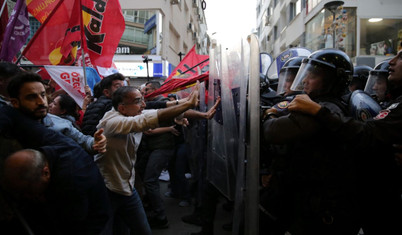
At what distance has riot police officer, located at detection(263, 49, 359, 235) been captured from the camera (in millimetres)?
1575

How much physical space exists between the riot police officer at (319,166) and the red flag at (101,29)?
308 cm

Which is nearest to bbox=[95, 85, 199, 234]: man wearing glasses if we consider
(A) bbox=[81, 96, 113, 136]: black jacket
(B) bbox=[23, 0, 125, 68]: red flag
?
(A) bbox=[81, 96, 113, 136]: black jacket

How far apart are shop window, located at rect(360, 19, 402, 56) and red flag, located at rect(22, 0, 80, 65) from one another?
14.1 m

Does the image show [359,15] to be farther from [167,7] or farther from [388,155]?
[388,155]

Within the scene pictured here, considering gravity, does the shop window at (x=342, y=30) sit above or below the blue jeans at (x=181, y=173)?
above

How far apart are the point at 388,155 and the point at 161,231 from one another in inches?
108

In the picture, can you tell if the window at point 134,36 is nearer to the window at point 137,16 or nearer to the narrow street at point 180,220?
the window at point 137,16

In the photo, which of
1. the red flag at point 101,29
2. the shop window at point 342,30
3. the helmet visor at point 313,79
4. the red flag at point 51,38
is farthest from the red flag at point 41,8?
Result: the shop window at point 342,30

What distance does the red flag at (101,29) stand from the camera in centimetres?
386

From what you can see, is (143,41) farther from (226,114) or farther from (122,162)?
(226,114)

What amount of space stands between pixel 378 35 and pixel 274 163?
1504cm

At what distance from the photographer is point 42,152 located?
4.87ft

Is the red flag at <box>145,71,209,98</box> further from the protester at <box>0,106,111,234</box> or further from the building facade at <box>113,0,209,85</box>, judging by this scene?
the building facade at <box>113,0,209,85</box>

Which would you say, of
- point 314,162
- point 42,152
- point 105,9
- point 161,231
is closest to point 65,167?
point 42,152
